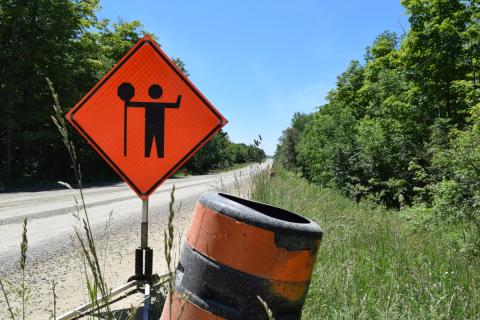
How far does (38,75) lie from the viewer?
20.6m

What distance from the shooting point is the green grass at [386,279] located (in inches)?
100

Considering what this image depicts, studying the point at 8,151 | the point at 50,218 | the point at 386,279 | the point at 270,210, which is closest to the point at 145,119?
the point at 270,210

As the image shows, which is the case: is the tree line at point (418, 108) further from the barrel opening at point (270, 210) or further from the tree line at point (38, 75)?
the tree line at point (38, 75)

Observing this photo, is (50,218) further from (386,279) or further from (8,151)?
(8,151)

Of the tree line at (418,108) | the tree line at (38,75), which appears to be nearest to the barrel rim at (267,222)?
the tree line at (418,108)

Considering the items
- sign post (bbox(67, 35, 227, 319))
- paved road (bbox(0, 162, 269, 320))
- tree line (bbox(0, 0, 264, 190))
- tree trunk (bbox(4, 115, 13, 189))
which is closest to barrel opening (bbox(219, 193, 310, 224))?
paved road (bbox(0, 162, 269, 320))

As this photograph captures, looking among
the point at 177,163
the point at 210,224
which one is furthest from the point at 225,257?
the point at 177,163

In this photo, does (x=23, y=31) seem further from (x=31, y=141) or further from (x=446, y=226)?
(x=446, y=226)

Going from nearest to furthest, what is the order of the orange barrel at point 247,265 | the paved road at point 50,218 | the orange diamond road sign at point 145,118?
the orange barrel at point 247,265 → the orange diamond road sign at point 145,118 → the paved road at point 50,218

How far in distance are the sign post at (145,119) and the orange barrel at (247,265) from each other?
6.32 feet

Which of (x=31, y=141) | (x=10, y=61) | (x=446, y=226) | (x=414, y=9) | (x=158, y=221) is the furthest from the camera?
(x=31, y=141)

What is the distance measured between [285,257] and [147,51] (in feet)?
8.56

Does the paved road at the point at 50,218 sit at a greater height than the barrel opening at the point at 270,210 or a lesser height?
lesser

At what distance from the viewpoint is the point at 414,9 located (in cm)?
1650
